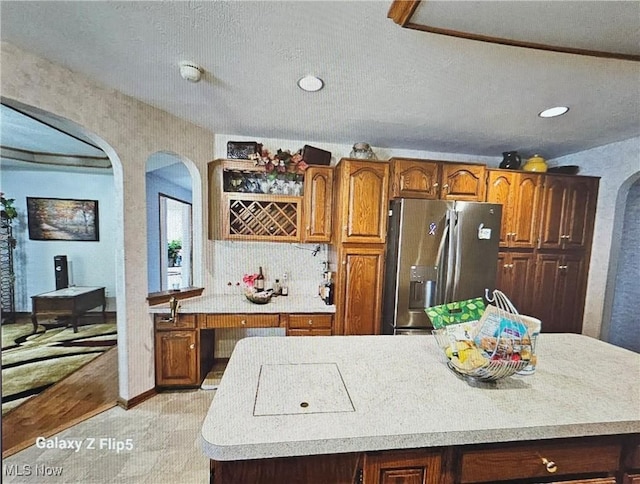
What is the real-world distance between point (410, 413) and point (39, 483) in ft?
7.36

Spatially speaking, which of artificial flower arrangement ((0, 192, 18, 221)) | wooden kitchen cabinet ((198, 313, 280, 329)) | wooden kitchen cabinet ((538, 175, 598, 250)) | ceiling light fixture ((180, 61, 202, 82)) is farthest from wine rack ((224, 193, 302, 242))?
artificial flower arrangement ((0, 192, 18, 221))

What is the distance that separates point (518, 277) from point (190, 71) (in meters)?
3.28

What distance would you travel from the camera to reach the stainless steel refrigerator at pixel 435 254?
7.86 feet

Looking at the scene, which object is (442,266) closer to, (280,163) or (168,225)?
(280,163)

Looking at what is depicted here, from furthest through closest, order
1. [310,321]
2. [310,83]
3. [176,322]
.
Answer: [310,321] → [176,322] → [310,83]

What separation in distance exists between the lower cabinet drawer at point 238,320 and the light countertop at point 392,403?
113 centimetres

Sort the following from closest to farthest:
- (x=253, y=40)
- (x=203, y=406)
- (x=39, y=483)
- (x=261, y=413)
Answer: (x=261, y=413), (x=253, y=40), (x=39, y=483), (x=203, y=406)

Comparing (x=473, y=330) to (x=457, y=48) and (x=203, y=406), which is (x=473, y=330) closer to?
(x=457, y=48)

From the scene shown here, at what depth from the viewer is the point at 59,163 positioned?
3.78m

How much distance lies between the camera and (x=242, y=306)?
8.43 ft

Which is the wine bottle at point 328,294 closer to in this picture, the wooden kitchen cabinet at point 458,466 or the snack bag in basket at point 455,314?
the snack bag in basket at point 455,314

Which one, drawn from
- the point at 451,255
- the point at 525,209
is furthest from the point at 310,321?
the point at 525,209

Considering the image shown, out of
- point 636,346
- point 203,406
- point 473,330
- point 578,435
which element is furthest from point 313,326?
point 636,346

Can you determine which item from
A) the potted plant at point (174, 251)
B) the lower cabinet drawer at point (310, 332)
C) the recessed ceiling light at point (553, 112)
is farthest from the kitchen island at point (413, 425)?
the potted plant at point (174, 251)
